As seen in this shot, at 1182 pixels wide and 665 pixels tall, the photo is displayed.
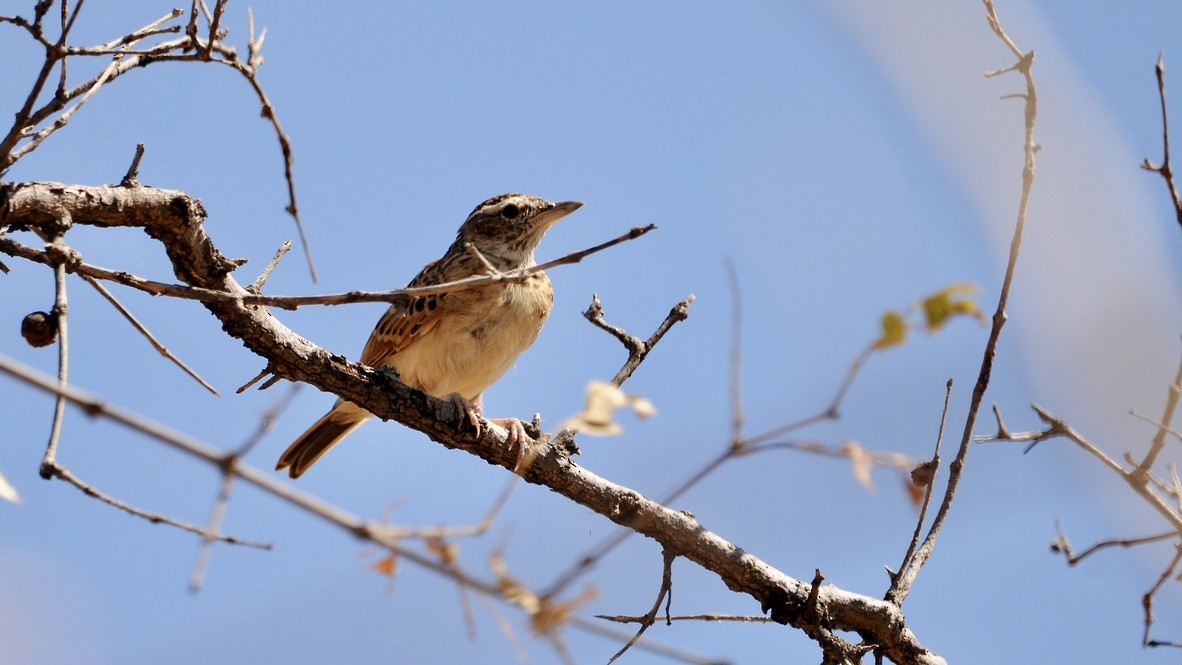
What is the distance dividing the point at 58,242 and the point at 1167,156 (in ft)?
11.4

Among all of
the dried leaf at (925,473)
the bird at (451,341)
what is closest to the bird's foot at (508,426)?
the bird at (451,341)

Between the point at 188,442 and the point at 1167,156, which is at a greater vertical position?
the point at 1167,156

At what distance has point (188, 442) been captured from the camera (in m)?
1.46

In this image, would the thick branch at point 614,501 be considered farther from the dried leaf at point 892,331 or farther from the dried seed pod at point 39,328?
the dried leaf at point 892,331

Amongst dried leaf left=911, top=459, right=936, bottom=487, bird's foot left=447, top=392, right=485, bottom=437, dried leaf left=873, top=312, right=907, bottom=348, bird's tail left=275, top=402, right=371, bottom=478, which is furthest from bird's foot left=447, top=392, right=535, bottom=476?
dried leaf left=873, top=312, right=907, bottom=348

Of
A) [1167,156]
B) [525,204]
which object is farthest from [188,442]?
[525,204]

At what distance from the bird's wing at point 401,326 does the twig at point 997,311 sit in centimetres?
311

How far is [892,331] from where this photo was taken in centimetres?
229

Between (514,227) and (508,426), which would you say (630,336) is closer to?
(508,426)

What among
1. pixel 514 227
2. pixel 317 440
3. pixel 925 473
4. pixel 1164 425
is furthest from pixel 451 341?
pixel 1164 425

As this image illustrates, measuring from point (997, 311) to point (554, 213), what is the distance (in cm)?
396

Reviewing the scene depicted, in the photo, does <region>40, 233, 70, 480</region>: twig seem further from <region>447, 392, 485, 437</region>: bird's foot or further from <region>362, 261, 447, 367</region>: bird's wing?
<region>362, 261, 447, 367</region>: bird's wing

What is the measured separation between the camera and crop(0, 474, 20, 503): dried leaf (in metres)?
2.02

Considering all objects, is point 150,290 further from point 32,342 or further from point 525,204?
point 525,204
